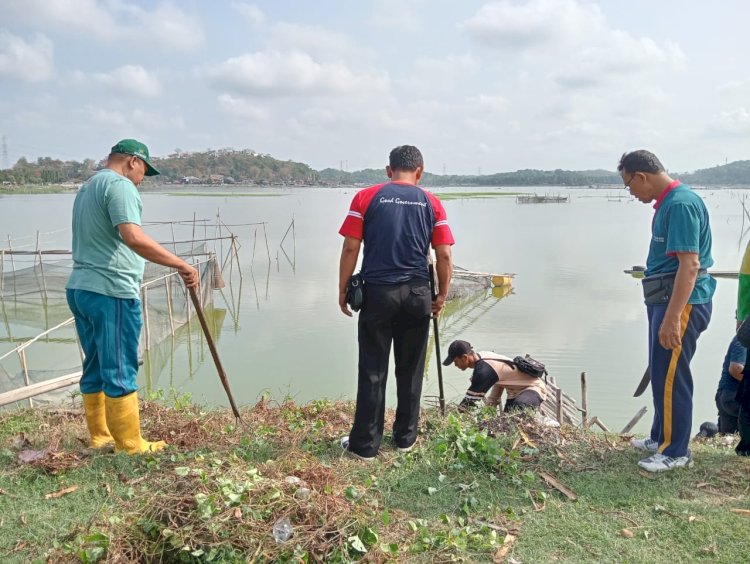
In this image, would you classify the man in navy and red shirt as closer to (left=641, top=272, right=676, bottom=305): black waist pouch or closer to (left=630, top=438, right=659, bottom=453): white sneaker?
(left=641, top=272, right=676, bottom=305): black waist pouch

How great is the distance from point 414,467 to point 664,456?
1.33m

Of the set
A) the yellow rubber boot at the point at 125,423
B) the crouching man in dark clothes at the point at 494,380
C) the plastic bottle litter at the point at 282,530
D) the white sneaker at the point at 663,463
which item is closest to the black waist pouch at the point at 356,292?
the plastic bottle litter at the point at 282,530

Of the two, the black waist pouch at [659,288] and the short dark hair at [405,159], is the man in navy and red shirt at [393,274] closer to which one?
the short dark hair at [405,159]

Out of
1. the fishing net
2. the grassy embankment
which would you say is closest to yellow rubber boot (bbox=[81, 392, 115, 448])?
the grassy embankment

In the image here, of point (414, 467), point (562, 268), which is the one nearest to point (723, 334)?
point (562, 268)

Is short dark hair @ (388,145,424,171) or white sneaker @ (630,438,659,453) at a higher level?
short dark hair @ (388,145,424,171)

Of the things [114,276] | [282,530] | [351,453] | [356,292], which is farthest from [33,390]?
[282,530]

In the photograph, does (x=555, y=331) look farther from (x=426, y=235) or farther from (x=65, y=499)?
(x=65, y=499)

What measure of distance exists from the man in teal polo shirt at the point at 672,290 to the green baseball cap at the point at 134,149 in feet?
8.45

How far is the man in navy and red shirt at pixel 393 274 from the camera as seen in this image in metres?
2.86

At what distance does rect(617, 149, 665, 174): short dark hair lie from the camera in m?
2.87

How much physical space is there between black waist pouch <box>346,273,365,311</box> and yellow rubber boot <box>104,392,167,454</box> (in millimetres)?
1255

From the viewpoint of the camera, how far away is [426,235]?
2938mm

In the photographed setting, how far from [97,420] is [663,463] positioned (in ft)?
10.1
